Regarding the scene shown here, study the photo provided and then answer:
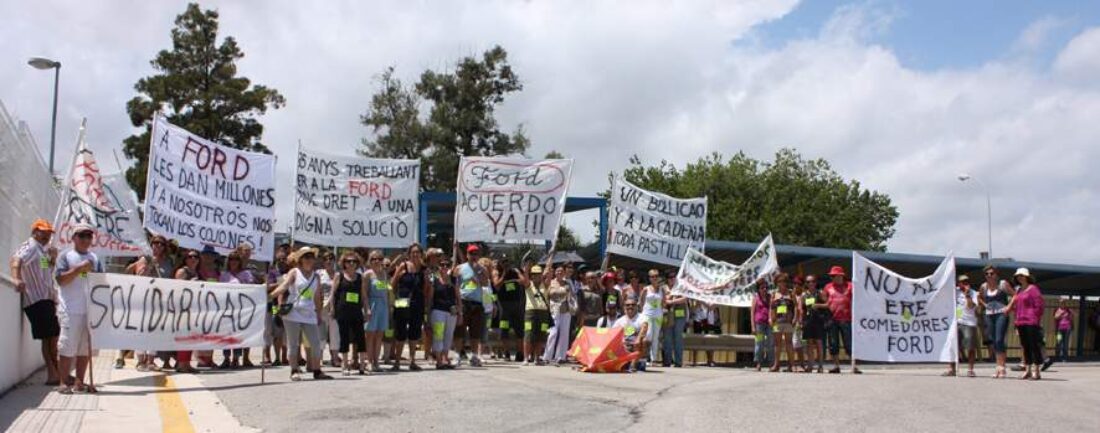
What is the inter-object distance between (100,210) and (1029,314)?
535 inches

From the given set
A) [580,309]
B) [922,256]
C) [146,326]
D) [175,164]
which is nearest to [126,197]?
[175,164]

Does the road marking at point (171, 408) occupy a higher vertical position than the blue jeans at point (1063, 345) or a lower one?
lower

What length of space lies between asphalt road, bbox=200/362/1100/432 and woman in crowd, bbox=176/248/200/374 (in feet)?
1.65

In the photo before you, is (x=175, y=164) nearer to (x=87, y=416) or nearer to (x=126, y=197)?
(x=126, y=197)

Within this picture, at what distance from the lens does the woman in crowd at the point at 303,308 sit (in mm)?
13000

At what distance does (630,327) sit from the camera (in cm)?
1711

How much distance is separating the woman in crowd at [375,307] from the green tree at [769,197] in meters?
50.1

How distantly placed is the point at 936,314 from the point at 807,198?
50.1 m

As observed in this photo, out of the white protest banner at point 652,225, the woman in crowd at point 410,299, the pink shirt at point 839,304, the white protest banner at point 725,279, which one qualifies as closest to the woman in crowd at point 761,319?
the white protest banner at point 725,279

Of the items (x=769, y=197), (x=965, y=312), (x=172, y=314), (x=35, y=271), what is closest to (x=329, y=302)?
(x=172, y=314)

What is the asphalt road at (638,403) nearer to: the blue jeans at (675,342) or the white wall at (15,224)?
the white wall at (15,224)

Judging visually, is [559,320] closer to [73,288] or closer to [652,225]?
[652,225]

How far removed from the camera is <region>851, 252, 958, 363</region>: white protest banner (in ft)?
58.5

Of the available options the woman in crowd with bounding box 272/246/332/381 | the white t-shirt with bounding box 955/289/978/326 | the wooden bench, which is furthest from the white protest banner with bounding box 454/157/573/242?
the white t-shirt with bounding box 955/289/978/326
